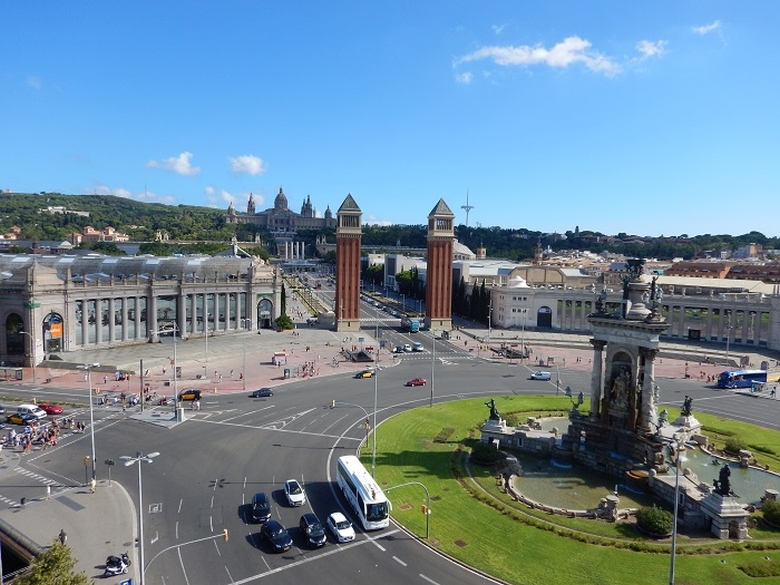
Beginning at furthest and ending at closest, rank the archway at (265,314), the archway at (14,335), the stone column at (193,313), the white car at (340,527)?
the archway at (265,314) → the stone column at (193,313) → the archway at (14,335) → the white car at (340,527)

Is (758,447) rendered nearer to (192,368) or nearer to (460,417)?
(460,417)

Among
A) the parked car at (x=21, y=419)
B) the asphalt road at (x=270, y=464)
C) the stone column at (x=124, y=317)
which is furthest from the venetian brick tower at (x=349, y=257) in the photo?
the parked car at (x=21, y=419)

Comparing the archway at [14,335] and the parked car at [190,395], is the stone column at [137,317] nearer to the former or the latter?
the archway at [14,335]

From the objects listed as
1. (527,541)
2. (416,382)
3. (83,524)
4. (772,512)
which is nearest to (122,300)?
(416,382)

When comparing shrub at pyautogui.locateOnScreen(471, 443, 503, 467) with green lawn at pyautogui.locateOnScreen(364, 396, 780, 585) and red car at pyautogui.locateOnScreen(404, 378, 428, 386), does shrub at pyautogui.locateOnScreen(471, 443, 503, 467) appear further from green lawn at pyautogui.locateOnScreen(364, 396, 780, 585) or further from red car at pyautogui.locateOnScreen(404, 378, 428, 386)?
red car at pyautogui.locateOnScreen(404, 378, 428, 386)

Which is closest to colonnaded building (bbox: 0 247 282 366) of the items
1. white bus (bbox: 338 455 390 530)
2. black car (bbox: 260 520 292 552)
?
black car (bbox: 260 520 292 552)

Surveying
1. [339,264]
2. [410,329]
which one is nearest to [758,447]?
A: [410,329]
